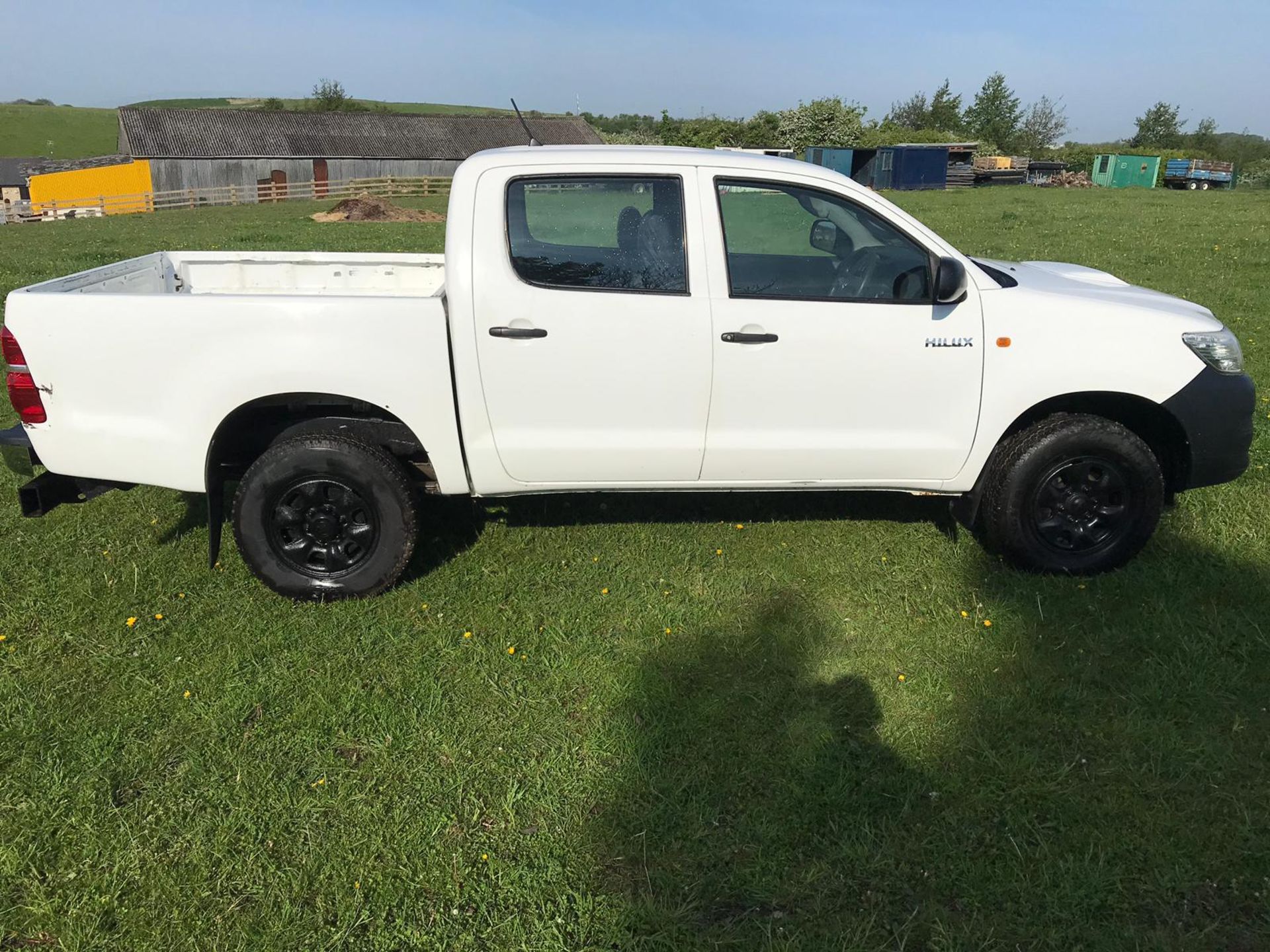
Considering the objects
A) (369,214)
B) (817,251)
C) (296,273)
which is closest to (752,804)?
(817,251)

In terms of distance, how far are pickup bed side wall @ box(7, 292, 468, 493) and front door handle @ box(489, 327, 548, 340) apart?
0.71ft

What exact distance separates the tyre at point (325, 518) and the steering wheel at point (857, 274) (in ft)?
7.09

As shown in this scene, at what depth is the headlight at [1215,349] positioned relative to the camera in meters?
4.18

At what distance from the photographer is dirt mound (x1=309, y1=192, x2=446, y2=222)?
94.7 feet

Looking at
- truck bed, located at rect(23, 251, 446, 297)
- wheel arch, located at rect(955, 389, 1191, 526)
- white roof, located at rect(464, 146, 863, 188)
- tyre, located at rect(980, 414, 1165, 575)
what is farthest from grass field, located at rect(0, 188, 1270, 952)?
white roof, located at rect(464, 146, 863, 188)

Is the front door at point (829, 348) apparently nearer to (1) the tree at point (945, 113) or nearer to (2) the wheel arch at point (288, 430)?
(2) the wheel arch at point (288, 430)

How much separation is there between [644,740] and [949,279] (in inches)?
89.7

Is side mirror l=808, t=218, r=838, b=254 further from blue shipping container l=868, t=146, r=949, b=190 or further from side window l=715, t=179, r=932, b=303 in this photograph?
blue shipping container l=868, t=146, r=949, b=190

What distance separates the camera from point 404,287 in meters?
5.45

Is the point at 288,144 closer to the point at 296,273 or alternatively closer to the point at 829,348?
the point at 296,273

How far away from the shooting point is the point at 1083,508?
4406 millimetres

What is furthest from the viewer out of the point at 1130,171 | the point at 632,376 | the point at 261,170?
the point at 261,170

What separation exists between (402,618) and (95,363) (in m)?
1.68

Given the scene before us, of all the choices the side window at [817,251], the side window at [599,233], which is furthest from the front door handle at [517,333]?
the side window at [817,251]
